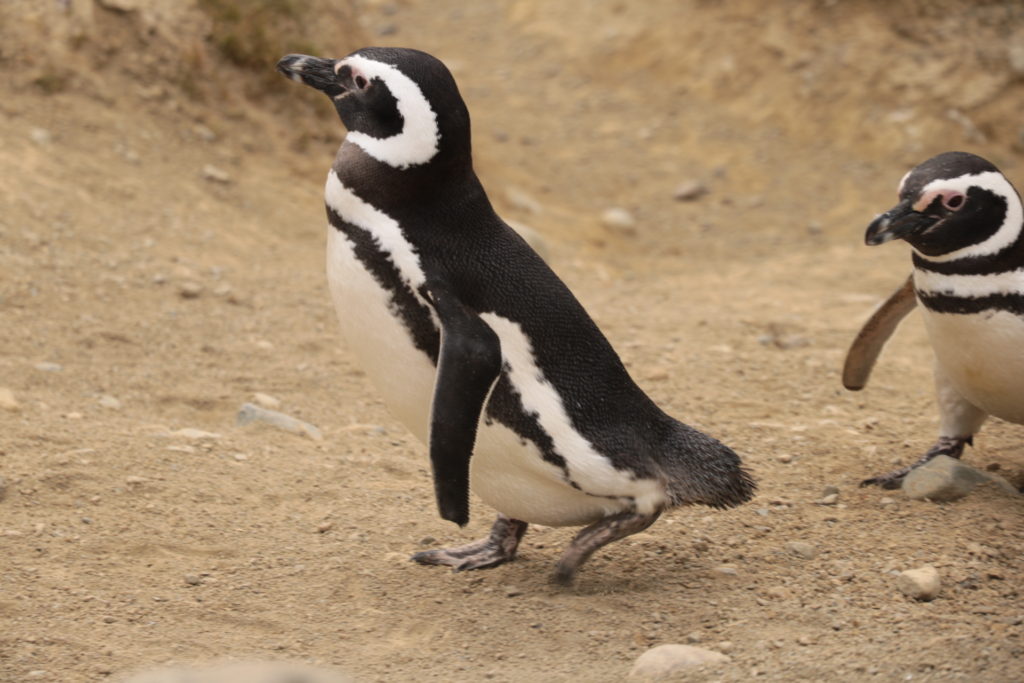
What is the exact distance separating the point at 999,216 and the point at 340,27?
15.3 feet

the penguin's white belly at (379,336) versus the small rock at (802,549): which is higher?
the penguin's white belly at (379,336)

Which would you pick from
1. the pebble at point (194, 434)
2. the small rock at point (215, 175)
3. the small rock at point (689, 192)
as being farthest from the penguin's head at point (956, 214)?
the small rock at point (689, 192)

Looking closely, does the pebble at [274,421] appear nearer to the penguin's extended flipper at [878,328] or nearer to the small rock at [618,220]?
the penguin's extended flipper at [878,328]

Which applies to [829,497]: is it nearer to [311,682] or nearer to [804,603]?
[804,603]

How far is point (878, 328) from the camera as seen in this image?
12.2 ft

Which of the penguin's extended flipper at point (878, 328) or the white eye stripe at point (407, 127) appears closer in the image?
the white eye stripe at point (407, 127)

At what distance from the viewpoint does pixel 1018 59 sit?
7.87 metres

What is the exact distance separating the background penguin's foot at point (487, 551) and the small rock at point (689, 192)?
486 cm

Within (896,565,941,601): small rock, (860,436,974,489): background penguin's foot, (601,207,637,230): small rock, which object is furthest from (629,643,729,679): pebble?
(601,207,637,230): small rock

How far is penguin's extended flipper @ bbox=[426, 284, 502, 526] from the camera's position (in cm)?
251

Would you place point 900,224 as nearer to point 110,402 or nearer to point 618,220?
point 110,402

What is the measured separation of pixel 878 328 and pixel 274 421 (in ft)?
6.14

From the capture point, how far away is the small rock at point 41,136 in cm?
570

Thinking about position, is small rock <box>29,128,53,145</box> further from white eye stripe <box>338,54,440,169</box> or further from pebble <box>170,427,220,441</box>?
white eye stripe <box>338,54,440,169</box>
